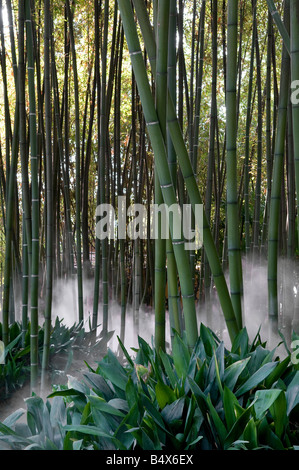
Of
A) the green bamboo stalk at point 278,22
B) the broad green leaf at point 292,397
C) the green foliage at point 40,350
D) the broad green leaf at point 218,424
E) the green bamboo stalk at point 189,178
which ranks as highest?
the green bamboo stalk at point 278,22

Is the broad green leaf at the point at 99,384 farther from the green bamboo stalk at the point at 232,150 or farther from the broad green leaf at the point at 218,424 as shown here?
the green bamboo stalk at the point at 232,150

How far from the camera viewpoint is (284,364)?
92cm

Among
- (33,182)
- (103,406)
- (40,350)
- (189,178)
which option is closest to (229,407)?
(103,406)

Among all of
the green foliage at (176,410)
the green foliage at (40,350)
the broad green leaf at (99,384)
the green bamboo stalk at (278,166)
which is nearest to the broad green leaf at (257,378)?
the green foliage at (176,410)

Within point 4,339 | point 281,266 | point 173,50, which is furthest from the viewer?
point 281,266

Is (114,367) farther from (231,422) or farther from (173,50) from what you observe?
(173,50)

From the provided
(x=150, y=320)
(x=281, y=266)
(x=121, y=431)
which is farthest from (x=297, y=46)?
(x=150, y=320)

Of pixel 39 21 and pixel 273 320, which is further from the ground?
pixel 39 21

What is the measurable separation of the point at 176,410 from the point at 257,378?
16 centimetres

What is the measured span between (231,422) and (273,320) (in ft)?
1.84

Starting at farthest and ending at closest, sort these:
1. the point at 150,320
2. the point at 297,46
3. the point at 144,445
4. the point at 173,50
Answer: the point at 150,320, the point at 173,50, the point at 297,46, the point at 144,445

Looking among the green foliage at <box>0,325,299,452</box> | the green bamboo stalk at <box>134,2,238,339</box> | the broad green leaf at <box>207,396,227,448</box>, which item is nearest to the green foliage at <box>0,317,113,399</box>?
the green foliage at <box>0,325,299,452</box>

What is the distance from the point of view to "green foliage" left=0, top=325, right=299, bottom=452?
77 centimetres

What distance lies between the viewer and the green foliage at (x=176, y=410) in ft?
2.53
